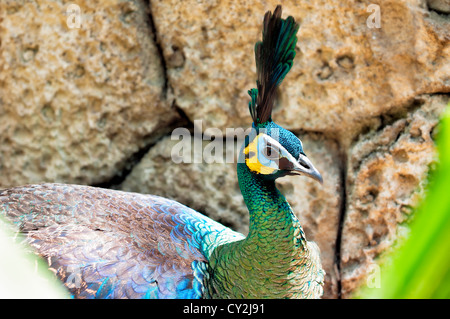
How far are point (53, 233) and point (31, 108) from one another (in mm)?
1286

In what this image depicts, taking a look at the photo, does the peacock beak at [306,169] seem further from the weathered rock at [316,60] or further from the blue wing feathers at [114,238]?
the weathered rock at [316,60]

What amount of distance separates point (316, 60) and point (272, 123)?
33.0 inches

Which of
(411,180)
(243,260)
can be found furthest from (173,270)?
(411,180)

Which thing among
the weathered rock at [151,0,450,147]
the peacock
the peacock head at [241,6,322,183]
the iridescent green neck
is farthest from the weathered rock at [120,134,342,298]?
the peacock head at [241,6,322,183]

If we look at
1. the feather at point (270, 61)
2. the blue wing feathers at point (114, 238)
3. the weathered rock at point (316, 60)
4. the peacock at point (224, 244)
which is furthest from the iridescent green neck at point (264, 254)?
the weathered rock at point (316, 60)

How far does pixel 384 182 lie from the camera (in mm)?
2203

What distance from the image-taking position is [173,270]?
1673 millimetres

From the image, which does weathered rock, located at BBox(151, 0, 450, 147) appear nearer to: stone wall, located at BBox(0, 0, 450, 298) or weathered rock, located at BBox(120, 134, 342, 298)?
stone wall, located at BBox(0, 0, 450, 298)

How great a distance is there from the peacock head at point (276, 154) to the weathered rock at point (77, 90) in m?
1.14

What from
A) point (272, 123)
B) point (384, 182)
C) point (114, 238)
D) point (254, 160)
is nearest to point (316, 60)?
point (384, 182)

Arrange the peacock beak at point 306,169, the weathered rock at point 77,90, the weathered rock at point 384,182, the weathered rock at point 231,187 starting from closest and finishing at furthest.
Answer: the peacock beak at point 306,169 < the weathered rock at point 384,182 < the weathered rock at point 231,187 < the weathered rock at point 77,90

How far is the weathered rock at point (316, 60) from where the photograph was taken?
2094mm

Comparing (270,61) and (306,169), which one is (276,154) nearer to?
(306,169)
